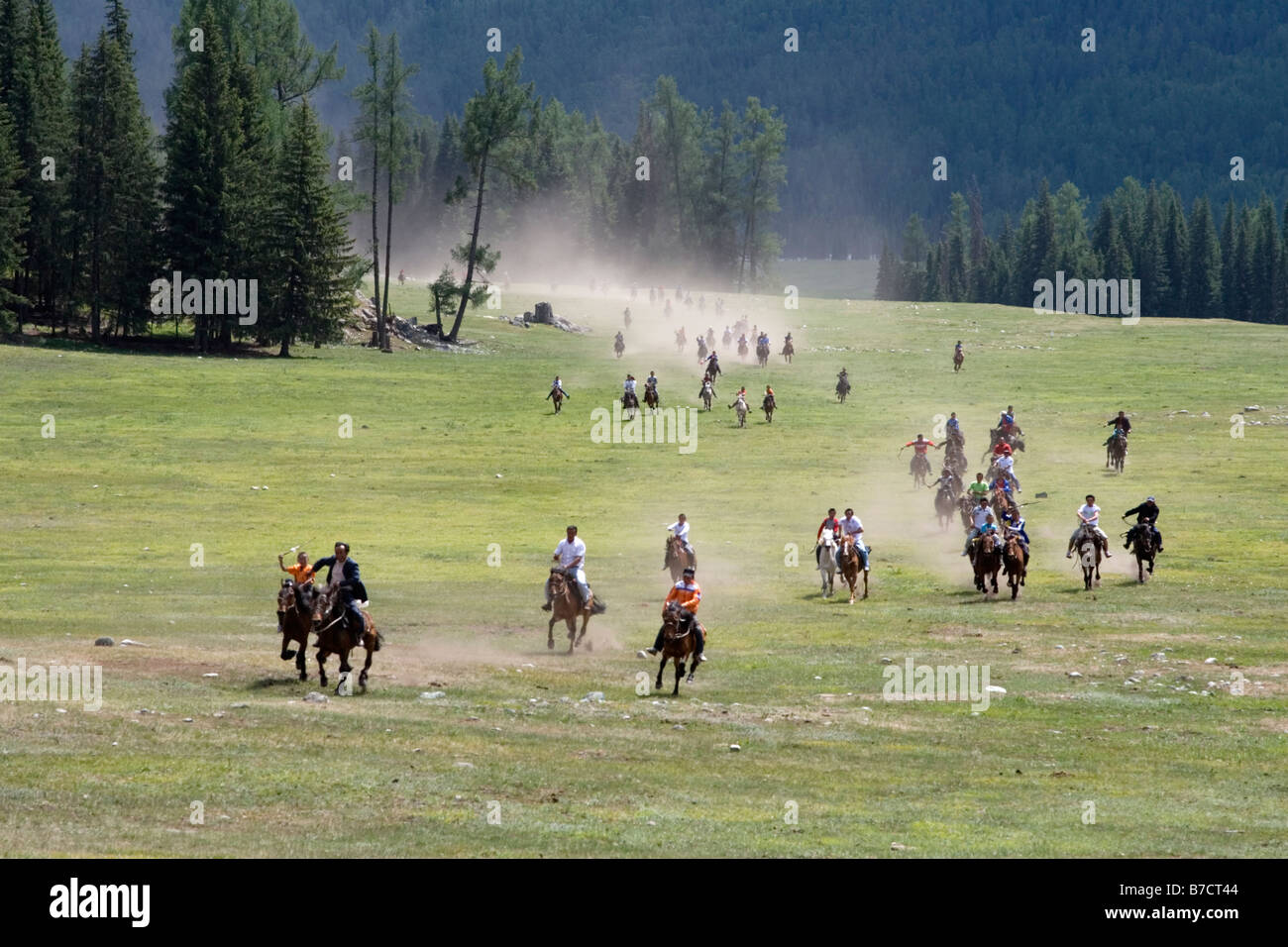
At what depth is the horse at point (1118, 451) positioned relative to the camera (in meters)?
58.5

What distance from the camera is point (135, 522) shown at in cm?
4538

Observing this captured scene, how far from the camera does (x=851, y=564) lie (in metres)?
36.0

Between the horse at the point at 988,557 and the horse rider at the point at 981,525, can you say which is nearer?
the horse at the point at 988,557

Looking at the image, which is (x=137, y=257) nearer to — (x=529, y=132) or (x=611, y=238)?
(x=529, y=132)

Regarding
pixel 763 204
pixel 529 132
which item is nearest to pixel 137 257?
pixel 529 132

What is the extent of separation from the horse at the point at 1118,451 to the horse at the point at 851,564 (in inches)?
1002

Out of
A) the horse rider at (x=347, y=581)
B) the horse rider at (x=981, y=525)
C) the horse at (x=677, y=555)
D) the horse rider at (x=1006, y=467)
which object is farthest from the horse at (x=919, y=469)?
the horse rider at (x=347, y=581)

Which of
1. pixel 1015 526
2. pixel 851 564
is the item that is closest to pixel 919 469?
pixel 1015 526

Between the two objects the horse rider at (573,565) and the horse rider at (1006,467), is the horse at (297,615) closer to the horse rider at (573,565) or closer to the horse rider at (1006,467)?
the horse rider at (573,565)

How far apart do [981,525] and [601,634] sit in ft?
39.3

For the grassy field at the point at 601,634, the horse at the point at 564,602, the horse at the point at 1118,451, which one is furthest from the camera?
the horse at the point at 1118,451

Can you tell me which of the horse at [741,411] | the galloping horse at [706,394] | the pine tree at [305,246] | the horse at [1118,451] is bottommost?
the horse at [1118,451]

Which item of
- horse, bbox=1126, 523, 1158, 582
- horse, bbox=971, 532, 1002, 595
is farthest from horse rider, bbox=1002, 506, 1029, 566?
horse, bbox=1126, 523, 1158, 582

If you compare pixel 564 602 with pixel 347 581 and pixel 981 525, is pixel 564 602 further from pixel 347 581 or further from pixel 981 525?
pixel 981 525
